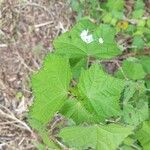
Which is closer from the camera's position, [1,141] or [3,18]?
[1,141]

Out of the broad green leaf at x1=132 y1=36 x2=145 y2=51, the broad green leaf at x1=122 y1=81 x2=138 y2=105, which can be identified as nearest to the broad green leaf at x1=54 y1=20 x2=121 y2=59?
the broad green leaf at x1=122 y1=81 x2=138 y2=105

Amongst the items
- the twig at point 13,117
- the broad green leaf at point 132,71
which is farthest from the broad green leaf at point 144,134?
the twig at point 13,117

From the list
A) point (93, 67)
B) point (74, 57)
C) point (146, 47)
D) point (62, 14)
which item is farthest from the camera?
point (62, 14)

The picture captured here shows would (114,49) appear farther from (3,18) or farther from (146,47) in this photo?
(3,18)

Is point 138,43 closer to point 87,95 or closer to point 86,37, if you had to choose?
point 86,37

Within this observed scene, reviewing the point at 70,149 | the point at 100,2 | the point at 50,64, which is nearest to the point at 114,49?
the point at 50,64

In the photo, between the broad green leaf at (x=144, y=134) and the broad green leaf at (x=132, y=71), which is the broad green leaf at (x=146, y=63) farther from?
the broad green leaf at (x=144, y=134)
